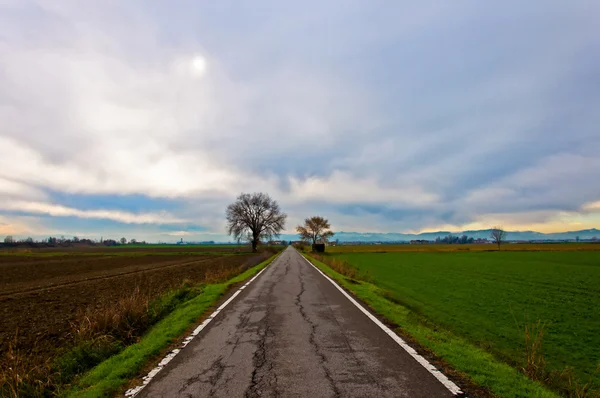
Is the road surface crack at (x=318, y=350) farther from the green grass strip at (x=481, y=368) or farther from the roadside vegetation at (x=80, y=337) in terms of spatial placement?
the roadside vegetation at (x=80, y=337)

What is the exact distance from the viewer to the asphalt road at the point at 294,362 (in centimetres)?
488

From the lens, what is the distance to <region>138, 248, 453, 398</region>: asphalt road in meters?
4.88

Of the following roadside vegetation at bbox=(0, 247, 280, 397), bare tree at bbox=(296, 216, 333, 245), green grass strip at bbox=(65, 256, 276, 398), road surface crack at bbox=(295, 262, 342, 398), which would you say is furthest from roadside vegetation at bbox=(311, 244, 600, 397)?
bare tree at bbox=(296, 216, 333, 245)

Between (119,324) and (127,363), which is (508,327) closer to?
(127,363)

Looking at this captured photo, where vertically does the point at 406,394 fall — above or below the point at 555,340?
above

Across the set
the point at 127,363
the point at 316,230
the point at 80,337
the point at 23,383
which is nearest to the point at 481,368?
the point at 127,363

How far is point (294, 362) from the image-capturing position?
20.1ft

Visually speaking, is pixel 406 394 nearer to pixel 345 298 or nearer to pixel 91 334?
pixel 91 334

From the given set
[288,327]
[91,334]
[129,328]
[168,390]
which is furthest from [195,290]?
[168,390]

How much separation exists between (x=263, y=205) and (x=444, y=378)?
282 ft

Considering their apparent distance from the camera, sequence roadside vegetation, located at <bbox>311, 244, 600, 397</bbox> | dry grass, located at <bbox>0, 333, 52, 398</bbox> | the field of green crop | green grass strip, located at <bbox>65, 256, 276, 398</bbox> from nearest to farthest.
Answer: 1. green grass strip, located at <bbox>65, 256, 276, 398</bbox>
2. dry grass, located at <bbox>0, 333, 52, 398</bbox>
3. roadside vegetation, located at <bbox>311, 244, 600, 397</bbox>
4. the field of green crop

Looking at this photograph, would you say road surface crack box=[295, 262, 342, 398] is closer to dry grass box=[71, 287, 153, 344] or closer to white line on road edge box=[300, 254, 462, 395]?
white line on road edge box=[300, 254, 462, 395]

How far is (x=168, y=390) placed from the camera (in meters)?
4.97

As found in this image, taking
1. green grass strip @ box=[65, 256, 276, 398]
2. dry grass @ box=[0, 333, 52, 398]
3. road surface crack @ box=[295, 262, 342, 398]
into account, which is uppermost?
road surface crack @ box=[295, 262, 342, 398]
